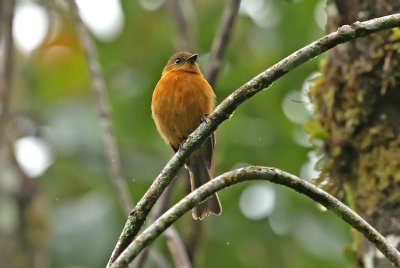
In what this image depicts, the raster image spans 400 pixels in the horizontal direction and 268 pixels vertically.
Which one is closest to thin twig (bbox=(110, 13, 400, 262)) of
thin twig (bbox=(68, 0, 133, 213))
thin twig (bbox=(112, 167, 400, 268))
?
thin twig (bbox=(112, 167, 400, 268))

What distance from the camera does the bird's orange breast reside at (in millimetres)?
5004

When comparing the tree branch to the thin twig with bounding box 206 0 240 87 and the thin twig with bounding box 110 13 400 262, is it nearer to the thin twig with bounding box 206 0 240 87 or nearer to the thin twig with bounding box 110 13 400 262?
the thin twig with bounding box 206 0 240 87

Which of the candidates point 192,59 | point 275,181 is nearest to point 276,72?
point 275,181

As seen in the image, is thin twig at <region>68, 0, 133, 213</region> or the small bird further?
the small bird

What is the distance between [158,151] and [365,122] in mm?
3361

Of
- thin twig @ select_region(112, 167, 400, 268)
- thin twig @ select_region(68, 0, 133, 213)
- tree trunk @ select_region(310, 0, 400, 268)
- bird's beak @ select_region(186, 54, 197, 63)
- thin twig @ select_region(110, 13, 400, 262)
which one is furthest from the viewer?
bird's beak @ select_region(186, 54, 197, 63)

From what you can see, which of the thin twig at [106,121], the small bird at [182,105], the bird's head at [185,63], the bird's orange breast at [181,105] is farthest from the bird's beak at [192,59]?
the thin twig at [106,121]

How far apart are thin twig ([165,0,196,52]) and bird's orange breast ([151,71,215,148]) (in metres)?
0.65

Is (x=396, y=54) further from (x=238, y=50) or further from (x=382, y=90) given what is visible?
(x=238, y=50)

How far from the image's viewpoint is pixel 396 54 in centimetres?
390

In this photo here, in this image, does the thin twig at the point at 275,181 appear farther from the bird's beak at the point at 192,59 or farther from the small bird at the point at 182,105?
the bird's beak at the point at 192,59

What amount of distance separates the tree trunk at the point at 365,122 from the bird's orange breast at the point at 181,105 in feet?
3.31

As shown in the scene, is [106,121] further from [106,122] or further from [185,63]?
[185,63]

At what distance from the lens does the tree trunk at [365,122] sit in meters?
3.78
